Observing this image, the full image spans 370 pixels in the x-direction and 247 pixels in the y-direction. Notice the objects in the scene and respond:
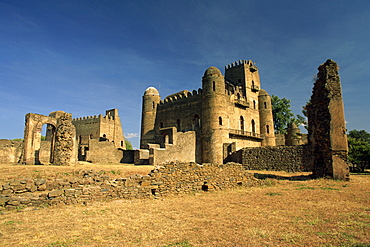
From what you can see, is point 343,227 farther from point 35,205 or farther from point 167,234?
point 35,205

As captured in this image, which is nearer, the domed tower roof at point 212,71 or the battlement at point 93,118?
the domed tower roof at point 212,71

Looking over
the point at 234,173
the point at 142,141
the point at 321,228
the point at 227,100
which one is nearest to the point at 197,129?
the point at 227,100

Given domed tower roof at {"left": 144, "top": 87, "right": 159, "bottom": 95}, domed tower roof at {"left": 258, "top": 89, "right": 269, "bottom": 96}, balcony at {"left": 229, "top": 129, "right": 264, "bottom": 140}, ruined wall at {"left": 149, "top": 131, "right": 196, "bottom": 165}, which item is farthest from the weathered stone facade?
domed tower roof at {"left": 258, "top": 89, "right": 269, "bottom": 96}

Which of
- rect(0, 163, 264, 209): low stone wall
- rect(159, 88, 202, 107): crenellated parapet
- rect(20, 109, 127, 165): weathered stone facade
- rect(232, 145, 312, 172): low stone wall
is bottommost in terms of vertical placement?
rect(0, 163, 264, 209): low stone wall

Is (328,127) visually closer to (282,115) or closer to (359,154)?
(359,154)

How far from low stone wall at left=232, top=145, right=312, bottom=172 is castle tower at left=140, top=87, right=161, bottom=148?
628 inches

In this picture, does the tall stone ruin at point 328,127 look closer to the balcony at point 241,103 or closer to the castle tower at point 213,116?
the castle tower at point 213,116

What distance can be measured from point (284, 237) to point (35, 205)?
23.9 feet

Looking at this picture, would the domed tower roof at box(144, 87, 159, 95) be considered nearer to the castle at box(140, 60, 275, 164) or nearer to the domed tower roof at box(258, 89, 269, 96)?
the castle at box(140, 60, 275, 164)

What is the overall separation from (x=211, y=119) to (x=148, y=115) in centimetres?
1228

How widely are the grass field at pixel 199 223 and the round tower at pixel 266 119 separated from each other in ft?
91.6

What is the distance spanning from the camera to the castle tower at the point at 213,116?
2731cm

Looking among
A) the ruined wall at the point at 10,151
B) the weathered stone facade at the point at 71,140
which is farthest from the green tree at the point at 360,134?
the ruined wall at the point at 10,151

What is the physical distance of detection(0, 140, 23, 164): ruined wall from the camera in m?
22.9
